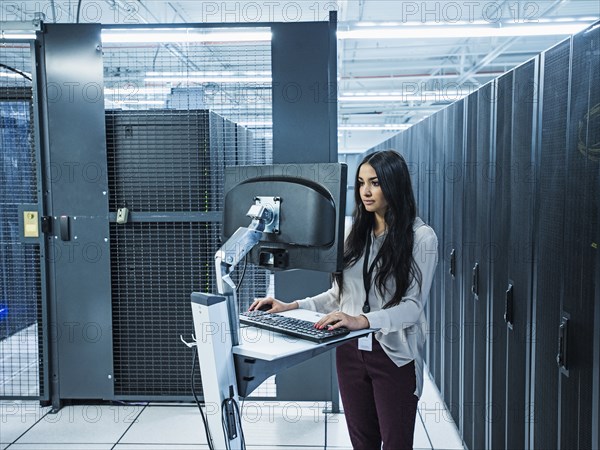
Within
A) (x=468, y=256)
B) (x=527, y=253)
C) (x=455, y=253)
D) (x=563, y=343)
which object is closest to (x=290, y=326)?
(x=563, y=343)

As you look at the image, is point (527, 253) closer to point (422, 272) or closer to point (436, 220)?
point (422, 272)

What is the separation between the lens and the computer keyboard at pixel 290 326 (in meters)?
1.37

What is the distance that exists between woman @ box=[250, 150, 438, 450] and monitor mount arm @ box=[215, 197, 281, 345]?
1.05 feet

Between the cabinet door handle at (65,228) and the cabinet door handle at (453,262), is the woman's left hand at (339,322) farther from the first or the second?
the cabinet door handle at (65,228)

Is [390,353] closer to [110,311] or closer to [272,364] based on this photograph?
[272,364]

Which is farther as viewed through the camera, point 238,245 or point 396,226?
point 396,226

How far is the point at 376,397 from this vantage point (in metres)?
1.75

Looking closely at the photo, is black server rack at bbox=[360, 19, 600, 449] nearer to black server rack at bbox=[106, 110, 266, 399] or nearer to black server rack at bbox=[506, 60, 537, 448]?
black server rack at bbox=[506, 60, 537, 448]

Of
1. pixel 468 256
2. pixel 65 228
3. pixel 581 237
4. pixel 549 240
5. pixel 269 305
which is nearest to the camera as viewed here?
pixel 581 237

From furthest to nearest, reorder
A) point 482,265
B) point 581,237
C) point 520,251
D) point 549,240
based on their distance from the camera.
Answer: point 482,265 < point 520,251 < point 549,240 < point 581,237

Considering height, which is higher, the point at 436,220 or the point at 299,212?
the point at 299,212

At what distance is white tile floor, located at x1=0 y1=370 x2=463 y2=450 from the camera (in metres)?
2.71

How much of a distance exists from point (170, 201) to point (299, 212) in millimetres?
1841

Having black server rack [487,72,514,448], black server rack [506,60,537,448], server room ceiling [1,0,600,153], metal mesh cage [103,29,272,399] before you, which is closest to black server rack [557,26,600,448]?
black server rack [506,60,537,448]
